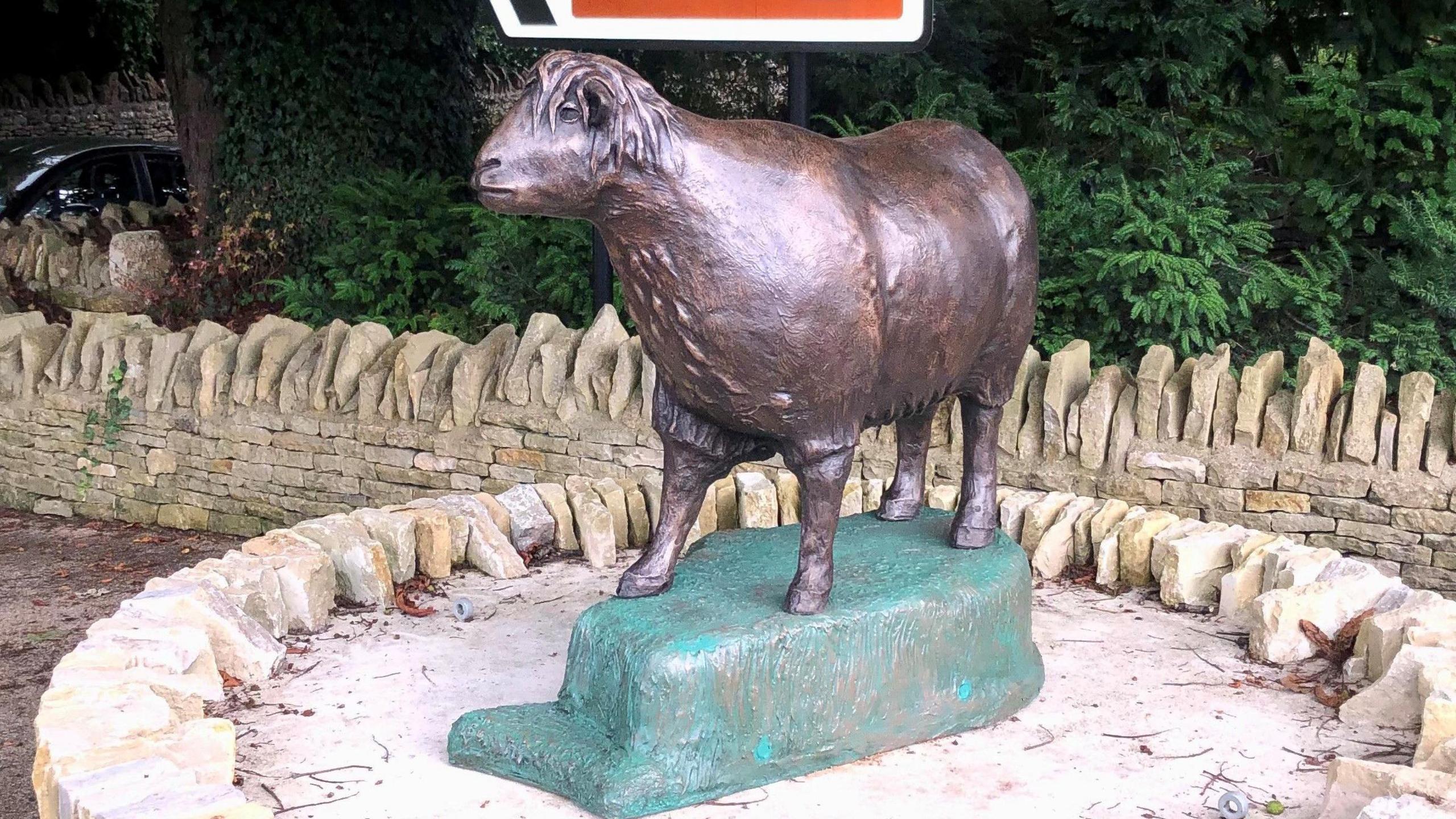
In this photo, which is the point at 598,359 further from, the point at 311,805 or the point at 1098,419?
the point at 311,805

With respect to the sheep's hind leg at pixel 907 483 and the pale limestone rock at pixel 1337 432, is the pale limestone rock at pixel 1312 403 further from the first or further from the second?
the sheep's hind leg at pixel 907 483

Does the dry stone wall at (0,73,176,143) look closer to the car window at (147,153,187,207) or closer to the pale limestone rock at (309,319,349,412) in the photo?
the car window at (147,153,187,207)

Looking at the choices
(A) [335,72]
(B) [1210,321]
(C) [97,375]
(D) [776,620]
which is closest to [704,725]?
(D) [776,620]

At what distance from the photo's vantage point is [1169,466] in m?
5.28

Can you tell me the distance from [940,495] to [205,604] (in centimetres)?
247

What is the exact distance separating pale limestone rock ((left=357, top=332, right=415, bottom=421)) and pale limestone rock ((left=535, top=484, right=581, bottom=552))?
176 cm

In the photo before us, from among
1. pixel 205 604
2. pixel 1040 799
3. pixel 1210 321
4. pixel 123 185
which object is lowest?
pixel 1040 799

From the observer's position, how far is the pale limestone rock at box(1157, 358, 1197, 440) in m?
5.27

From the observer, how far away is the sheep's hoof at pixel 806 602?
326 cm

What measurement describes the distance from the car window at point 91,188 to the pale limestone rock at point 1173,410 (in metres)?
9.10

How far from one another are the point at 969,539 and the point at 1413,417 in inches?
86.7

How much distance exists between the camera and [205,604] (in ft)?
12.5

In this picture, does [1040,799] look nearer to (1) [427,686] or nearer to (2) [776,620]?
(2) [776,620]

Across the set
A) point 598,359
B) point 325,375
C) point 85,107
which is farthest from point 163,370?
point 85,107
